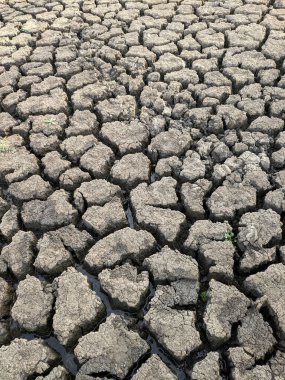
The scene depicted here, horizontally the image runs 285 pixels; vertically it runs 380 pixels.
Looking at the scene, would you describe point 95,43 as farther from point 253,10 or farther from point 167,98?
point 253,10

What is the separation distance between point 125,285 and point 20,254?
633 millimetres

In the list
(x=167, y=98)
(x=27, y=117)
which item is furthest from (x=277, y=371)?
(x=27, y=117)

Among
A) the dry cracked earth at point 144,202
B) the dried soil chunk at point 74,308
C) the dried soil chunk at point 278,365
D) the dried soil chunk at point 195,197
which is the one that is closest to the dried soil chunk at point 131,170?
the dry cracked earth at point 144,202

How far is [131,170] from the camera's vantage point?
2857mm

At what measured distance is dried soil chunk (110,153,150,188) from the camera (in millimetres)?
2814

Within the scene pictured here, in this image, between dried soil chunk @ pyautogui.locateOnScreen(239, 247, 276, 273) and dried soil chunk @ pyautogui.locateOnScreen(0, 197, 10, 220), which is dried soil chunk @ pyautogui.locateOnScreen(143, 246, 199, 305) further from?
dried soil chunk @ pyautogui.locateOnScreen(0, 197, 10, 220)

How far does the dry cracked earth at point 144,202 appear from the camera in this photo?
6.57 feet

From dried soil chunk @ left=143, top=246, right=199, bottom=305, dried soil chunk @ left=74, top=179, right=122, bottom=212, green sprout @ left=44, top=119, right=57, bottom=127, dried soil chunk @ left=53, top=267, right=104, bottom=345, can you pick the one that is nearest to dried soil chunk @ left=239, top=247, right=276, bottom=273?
dried soil chunk @ left=143, top=246, right=199, bottom=305

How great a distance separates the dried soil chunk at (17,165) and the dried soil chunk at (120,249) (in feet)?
2.71

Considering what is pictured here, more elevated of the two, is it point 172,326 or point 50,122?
point 50,122

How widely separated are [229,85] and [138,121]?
89 centimetres

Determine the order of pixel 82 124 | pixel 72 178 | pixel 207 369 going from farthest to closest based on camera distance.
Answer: pixel 82 124
pixel 72 178
pixel 207 369

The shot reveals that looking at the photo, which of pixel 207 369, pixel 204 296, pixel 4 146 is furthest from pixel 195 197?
pixel 4 146

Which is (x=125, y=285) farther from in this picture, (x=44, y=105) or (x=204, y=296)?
(x=44, y=105)
